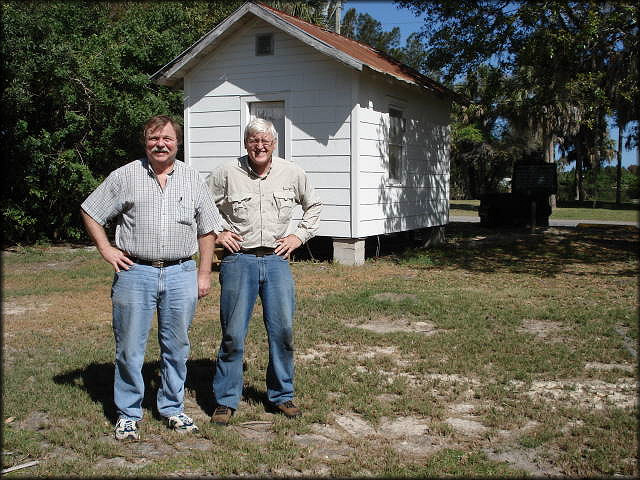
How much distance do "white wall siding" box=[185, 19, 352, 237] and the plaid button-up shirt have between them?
24.5 ft

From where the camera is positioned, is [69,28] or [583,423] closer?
[583,423]

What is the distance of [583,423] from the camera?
4422mm

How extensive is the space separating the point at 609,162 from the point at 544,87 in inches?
1477

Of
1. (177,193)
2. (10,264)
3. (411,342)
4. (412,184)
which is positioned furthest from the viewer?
(412,184)

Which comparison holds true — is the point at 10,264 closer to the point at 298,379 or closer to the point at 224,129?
the point at 224,129

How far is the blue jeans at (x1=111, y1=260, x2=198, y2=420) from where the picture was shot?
4047mm

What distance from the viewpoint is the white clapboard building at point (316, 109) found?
11.4 metres

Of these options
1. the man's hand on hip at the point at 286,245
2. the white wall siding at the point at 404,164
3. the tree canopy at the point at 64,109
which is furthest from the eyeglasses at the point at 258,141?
the tree canopy at the point at 64,109

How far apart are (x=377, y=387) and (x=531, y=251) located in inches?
375

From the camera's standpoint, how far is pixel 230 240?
4277mm

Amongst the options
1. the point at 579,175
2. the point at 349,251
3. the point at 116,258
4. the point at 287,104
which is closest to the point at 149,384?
the point at 116,258

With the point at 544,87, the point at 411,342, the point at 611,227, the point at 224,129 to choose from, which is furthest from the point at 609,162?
the point at 411,342

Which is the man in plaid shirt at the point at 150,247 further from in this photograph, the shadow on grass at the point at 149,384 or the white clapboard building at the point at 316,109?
the white clapboard building at the point at 316,109

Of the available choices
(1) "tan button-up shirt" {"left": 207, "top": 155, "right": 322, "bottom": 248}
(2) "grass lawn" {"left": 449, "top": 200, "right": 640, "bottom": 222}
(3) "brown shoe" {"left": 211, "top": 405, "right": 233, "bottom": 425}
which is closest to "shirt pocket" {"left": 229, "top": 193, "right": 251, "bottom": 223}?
(1) "tan button-up shirt" {"left": 207, "top": 155, "right": 322, "bottom": 248}
